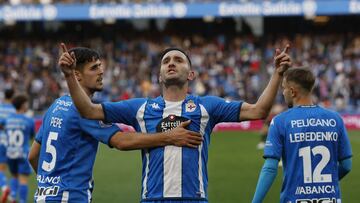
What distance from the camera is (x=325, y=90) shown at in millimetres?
30734

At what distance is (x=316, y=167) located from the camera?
564cm

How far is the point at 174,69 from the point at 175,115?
0.34 metres

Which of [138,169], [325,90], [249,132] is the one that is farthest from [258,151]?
[325,90]

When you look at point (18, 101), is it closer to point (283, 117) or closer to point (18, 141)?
point (18, 141)

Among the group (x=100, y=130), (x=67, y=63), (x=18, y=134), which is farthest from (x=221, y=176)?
(x=67, y=63)

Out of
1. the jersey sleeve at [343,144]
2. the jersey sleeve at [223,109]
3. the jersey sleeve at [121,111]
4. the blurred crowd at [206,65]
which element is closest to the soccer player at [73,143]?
the jersey sleeve at [121,111]

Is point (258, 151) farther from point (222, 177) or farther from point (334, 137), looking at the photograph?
point (334, 137)

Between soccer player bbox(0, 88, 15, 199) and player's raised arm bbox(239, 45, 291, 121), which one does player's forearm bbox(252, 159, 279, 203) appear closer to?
player's raised arm bbox(239, 45, 291, 121)

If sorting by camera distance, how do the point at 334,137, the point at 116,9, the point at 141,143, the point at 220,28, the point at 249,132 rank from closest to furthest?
1. the point at 141,143
2. the point at 334,137
3. the point at 249,132
4. the point at 116,9
5. the point at 220,28

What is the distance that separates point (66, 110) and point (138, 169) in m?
11.0

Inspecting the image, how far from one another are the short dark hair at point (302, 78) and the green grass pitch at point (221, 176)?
5.91 meters

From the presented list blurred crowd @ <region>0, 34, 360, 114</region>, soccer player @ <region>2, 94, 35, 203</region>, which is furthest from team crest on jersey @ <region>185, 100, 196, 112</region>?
blurred crowd @ <region>0, 34, 360, 114</region>

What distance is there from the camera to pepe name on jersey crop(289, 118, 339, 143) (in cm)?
566

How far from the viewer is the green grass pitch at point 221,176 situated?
12156 mm
